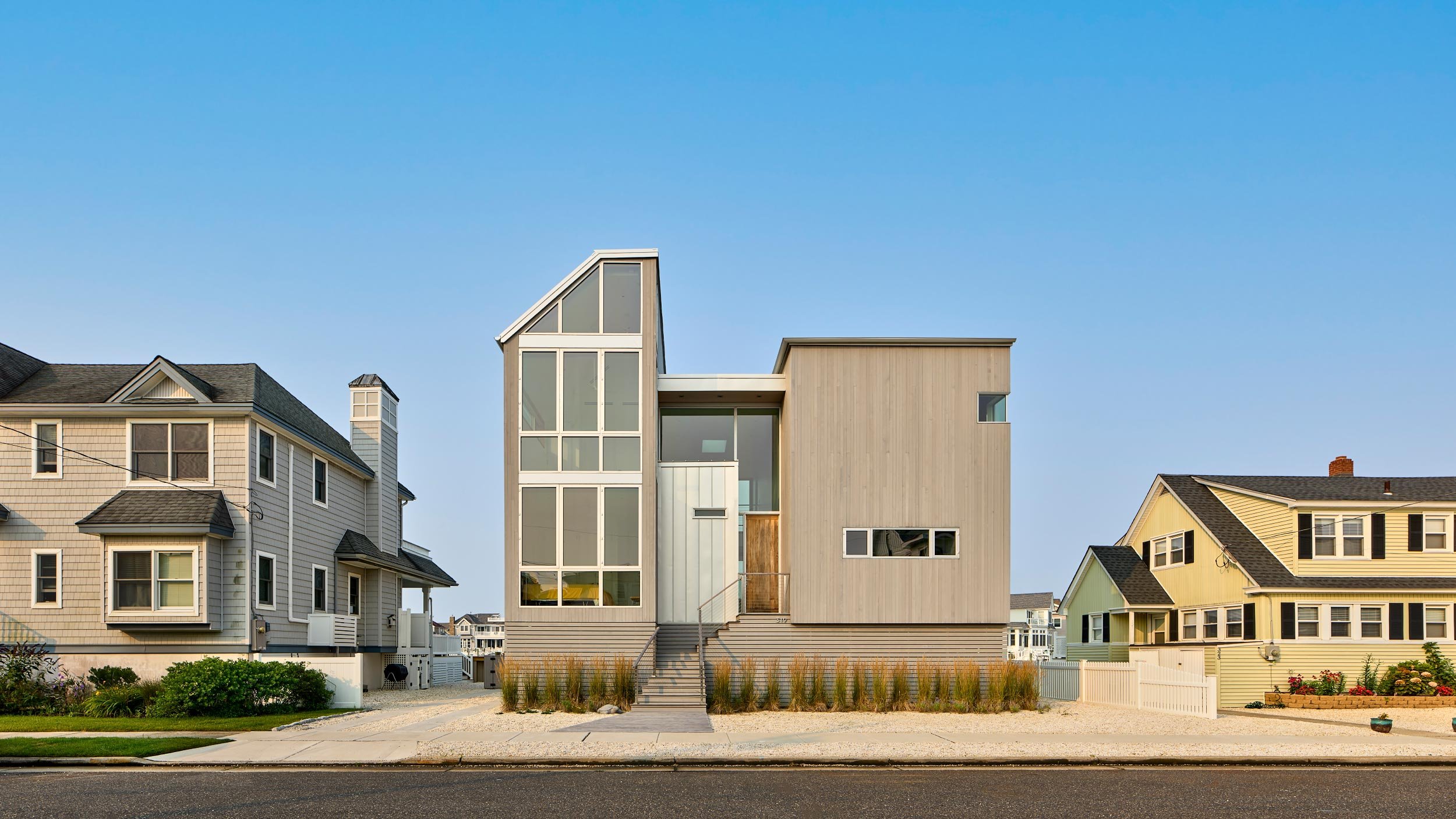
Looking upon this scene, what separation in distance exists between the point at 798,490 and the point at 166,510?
13.2 metres

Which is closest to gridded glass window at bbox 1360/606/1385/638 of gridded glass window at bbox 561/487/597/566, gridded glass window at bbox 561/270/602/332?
gridded glass window at bbox 561/487/597/566

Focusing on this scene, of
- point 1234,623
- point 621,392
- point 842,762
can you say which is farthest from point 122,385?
point 1234,623

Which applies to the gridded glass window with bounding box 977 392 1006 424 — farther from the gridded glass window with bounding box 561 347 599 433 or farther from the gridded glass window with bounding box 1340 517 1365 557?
the gridded glass window with bounding box 1340 517 1365 557

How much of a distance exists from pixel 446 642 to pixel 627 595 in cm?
1747

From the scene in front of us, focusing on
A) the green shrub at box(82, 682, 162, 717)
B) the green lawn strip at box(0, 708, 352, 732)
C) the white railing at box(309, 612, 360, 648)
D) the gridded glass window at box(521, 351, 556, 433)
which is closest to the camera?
the green lawn strip at box(0, 708, 352, 732)

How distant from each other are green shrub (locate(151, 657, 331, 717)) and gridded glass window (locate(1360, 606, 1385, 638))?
2503cm

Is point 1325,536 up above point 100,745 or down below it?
above

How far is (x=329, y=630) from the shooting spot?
28.4 meters

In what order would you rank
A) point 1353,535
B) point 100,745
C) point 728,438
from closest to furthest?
point 100,745 < point 728,438 < point 1353,535

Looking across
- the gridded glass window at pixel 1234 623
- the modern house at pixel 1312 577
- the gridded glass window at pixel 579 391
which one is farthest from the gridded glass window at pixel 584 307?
the gridded glass window at pixel 1234 623

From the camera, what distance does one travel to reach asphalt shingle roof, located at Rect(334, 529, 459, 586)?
102 feet

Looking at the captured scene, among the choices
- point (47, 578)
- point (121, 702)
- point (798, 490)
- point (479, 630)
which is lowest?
point (479, 630)

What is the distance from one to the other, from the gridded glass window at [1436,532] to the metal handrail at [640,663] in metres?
20.4

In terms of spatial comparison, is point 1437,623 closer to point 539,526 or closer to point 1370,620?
point 1370,620
